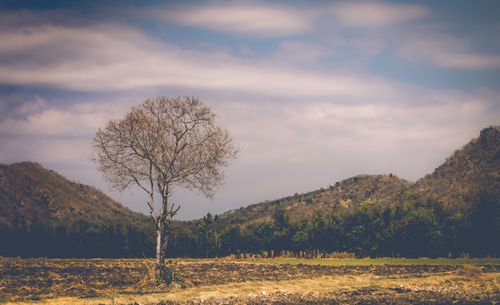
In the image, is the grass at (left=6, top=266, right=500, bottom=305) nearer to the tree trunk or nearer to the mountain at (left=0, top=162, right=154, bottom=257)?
the tree trunk

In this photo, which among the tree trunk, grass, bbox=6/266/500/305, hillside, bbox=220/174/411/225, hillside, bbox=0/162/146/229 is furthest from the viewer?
hillside, bbox=220/174/411/225

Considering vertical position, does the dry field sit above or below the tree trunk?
below

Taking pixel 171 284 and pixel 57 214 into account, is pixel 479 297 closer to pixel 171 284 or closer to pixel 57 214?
pixel 171 284

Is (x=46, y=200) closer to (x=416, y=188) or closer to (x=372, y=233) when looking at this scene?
(x=372, y=233)

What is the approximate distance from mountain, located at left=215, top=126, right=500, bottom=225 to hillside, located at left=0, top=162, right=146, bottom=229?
1420 inches

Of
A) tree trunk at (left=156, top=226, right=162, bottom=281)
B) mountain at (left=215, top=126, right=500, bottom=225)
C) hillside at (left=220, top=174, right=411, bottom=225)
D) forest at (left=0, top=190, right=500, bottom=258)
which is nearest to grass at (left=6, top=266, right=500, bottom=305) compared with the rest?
tree trunk at (left=156, top=226, right=162, bottom=281)

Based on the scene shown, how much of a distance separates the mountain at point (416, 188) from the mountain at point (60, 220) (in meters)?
27.2

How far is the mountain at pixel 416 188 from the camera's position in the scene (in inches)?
2982

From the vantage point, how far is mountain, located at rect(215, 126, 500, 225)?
75.8 meters

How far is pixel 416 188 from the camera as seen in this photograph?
9725 cm

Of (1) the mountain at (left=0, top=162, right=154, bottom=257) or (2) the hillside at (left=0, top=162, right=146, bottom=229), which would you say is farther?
(2) the hillside at (left=0, top=162, right=146, bottom=229)

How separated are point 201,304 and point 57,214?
302 ft

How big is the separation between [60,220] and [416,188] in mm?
79464

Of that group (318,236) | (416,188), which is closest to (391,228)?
(318,236)
